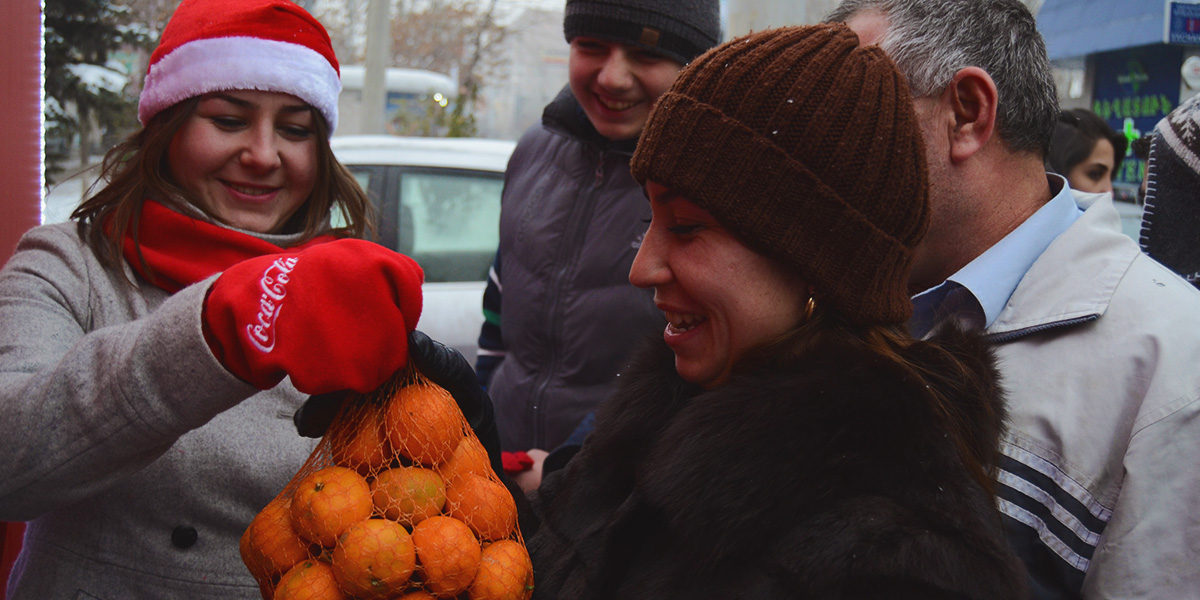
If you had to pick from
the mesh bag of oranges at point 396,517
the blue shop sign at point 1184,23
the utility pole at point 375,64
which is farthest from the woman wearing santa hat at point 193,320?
the utility pole at point 375,64

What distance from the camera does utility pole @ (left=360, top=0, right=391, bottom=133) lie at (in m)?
11.8

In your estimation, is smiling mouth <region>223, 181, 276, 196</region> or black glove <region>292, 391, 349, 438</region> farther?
smiling mouth <region>223, 181, 276, 196</region>

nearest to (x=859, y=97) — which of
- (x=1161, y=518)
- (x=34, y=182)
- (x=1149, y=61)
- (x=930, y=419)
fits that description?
(x=930, y=419)

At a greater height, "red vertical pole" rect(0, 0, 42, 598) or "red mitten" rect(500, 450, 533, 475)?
"red vertical pole" rect(0, 0, 42, 598)

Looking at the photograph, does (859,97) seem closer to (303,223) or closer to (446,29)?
(303,223)

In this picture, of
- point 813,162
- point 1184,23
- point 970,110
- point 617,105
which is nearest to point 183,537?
point 813,162

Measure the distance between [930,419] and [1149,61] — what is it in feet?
32.1

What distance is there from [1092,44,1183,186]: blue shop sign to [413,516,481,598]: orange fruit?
883 cm

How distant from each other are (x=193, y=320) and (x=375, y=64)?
37.5ft

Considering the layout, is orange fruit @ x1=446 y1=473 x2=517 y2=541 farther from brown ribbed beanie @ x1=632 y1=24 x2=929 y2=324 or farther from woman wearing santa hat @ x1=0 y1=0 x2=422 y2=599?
brown ribbed beanie @ x1=632 y1=24 x2=929 y2=324

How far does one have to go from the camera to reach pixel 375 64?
39.5 feet

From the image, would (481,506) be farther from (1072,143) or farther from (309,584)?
(1072,143)

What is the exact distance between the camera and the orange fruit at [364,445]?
1.43m

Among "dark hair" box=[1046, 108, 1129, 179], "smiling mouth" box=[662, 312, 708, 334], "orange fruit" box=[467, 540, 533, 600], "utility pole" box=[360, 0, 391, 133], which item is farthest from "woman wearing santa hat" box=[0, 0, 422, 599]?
"utility pole" box=[360, 0, 391, 133]
